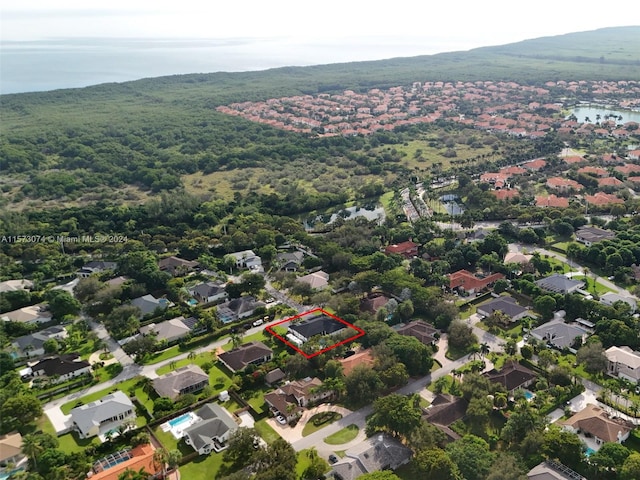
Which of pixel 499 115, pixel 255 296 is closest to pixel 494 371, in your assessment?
pixel 255 296

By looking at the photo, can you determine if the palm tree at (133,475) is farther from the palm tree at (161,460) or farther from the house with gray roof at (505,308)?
the house with gray roof at (505,308)

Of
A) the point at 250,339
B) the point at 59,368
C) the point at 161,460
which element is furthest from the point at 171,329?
the point at 161,460

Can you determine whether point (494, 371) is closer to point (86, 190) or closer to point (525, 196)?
point (525, 196)

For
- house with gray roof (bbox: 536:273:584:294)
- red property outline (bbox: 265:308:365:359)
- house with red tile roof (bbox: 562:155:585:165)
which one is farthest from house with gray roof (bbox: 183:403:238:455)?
house with red tile roof (bbox: 562:155:585:165)

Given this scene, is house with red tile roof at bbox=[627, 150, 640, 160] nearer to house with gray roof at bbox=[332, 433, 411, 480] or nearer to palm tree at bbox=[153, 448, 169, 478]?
house with gray roof at bbox=[332, 433, 411, 480]

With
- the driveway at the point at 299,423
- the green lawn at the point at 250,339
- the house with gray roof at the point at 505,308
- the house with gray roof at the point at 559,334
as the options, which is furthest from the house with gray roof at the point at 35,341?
the house with gray roof at the point at 559,334

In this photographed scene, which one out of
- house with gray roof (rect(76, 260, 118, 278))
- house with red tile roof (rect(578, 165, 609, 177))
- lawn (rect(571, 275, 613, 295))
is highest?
house with gray roof (rect(76, 260, 118, 278))

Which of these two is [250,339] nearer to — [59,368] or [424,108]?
[59,368]

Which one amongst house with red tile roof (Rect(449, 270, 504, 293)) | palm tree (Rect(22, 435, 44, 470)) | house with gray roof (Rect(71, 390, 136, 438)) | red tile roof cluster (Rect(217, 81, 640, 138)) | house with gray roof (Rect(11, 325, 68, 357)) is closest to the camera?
palm tree (Rect(22, 435, 44, 470))
